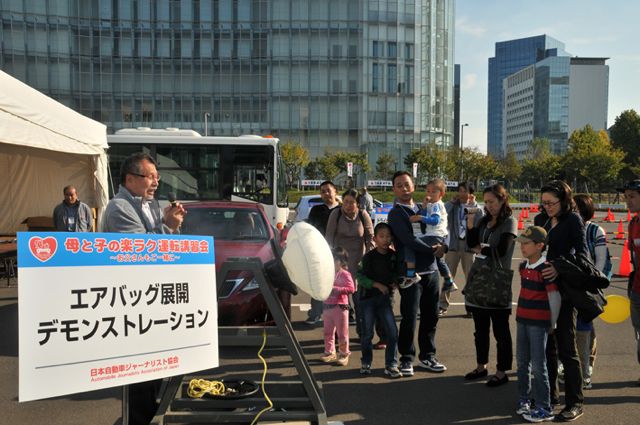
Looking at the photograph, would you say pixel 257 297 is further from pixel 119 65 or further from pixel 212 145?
pixel 119 65

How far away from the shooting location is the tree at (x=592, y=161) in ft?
140


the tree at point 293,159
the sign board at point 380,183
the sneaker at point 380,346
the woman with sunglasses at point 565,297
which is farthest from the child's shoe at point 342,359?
the tree at point 293,159

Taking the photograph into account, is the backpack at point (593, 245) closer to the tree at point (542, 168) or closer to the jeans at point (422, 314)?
the jeans at point (422, 314)

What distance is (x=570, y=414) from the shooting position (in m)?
4.05

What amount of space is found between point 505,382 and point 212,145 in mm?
11203

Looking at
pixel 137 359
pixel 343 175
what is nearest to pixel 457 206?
pixel 137 359

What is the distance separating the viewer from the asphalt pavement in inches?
163

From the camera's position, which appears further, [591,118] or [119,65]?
[591,118]

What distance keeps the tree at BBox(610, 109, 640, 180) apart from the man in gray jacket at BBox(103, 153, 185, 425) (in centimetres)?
6626

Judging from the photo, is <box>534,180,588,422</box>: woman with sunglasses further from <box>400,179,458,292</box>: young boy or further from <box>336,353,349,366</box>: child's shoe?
<box>336,353,349,366</box>: child's shoe

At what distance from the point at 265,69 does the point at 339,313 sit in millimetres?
52061

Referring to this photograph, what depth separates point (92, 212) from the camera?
33.0 feet

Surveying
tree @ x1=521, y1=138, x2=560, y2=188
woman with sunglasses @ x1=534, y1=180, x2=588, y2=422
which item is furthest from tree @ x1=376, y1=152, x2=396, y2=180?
woman with sunglasses @ x1=534, y1=180, x2=588, y2=422

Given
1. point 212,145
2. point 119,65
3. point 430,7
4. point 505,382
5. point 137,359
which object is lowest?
point 505,382
